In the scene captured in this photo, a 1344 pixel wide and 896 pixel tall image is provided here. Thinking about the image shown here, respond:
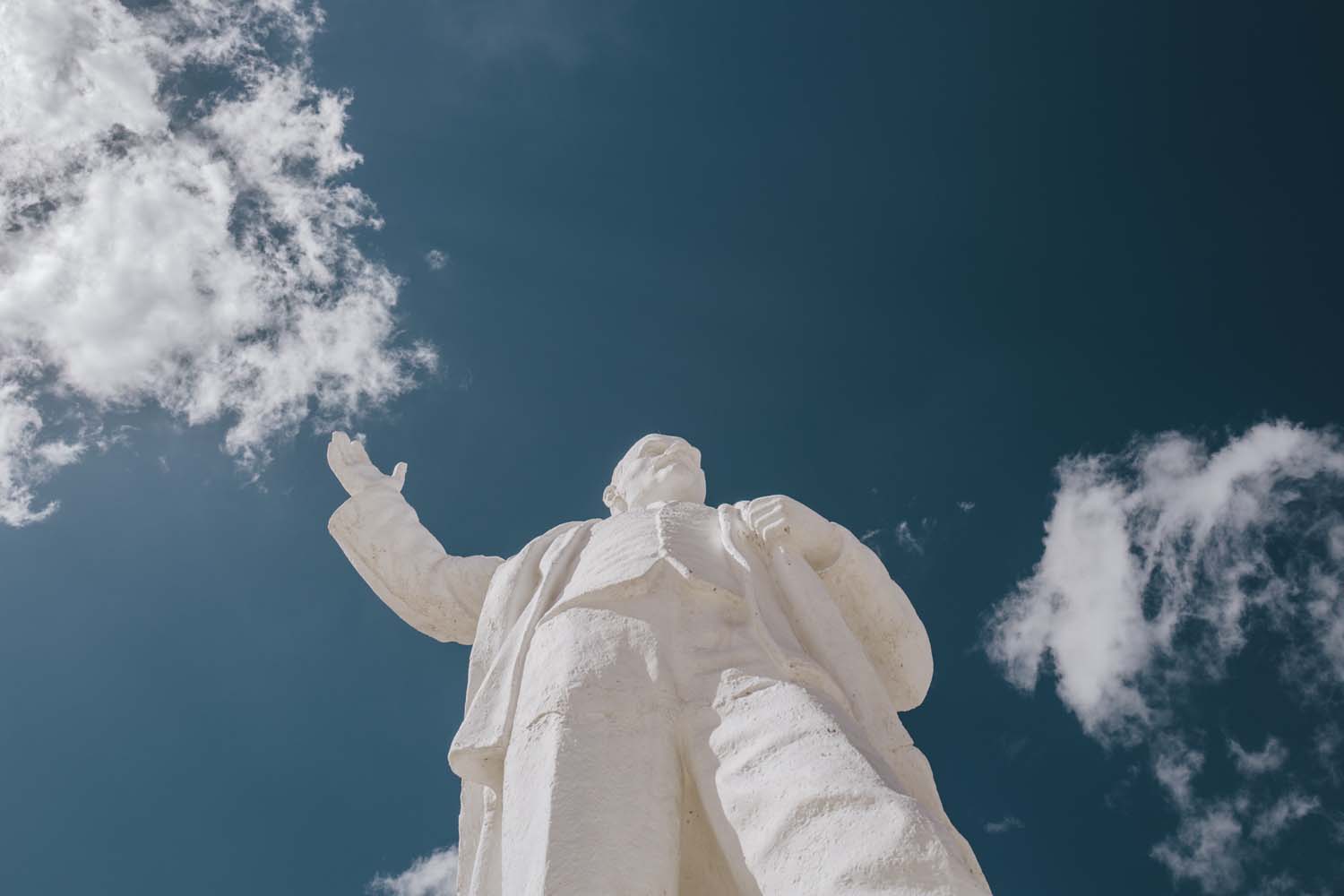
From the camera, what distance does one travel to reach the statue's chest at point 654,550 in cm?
562

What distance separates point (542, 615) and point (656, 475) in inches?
91.5

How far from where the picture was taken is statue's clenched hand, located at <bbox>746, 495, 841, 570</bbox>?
6.37 metres

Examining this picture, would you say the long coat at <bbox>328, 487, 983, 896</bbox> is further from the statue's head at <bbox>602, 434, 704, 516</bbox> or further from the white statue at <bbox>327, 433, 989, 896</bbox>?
the statue's head at <bbox>602, 434, 704, 516</bbox>

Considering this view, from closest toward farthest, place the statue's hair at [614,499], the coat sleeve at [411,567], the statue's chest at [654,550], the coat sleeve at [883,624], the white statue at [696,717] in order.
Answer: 1. the white statue at [696,717]
2. the statue's chest at [654,550]
3. the coat sleeve at [883,624]
4. the coat sleeve at [411,567]
5. the statue's hair at [614,499]

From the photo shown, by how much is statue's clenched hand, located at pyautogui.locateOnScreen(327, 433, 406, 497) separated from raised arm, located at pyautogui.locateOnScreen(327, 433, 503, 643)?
0.06ft

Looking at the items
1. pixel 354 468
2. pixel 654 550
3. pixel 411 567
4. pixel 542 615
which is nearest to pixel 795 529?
pixel 654 550

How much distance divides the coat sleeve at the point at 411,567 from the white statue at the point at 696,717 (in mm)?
31

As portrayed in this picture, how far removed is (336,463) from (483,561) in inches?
66.9

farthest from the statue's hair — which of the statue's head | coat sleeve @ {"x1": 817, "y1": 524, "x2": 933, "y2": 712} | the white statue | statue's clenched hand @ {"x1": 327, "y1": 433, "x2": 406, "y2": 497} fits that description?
coat sleeve @ {"x1": 817, "y1": 524, "x2": 933, "y2": 712}

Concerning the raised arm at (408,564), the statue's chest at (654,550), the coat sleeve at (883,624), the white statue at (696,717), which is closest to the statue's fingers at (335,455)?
the raised arm at (408,564)

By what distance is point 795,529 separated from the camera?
6.41 metres

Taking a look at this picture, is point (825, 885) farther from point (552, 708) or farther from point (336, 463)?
point (336, 463)

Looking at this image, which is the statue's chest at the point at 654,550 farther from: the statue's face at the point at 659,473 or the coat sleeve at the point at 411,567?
the coat sleeve at the point at 411,567

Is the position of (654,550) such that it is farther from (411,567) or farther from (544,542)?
(411,567)
